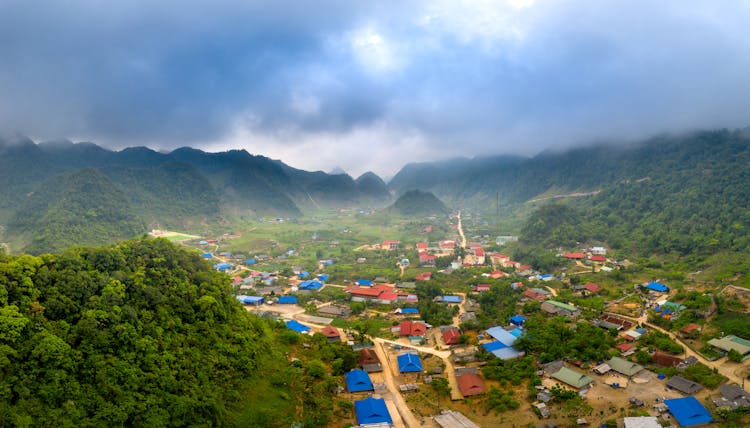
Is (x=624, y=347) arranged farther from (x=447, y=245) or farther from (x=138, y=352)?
(x=447, y=245)

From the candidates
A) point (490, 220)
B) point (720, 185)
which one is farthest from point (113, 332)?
point (490, 220)

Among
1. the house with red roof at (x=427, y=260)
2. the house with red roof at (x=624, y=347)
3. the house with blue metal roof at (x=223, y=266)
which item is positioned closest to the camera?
the house with red roof at (x=624, y=347)

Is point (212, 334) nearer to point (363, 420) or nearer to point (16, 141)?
point (363, 420)

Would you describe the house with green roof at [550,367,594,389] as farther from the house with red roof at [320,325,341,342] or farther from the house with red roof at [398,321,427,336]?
the house with red roof at [320,325,341,342]

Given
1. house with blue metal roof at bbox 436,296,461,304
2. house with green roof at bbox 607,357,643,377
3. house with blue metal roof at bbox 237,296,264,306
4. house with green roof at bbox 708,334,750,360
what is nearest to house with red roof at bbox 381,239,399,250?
house with blue metal roof at bbox 436,296,461,304

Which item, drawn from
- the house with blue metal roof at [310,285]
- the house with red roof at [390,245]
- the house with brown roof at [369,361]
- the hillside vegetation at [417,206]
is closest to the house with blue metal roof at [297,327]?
the house with brown roof at [369,361]

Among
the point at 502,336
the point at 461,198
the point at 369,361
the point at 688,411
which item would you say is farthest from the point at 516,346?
the point at 461,198

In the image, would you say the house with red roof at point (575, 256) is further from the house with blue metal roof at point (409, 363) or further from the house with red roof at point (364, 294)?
the house with blue metal roof at point (409, 363)

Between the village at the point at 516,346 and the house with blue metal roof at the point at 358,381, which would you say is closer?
the village at the point at 516,346
